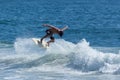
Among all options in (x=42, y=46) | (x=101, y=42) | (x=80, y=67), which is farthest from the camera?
(x=101, y=42)

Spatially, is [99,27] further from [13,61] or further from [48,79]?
[48,79]

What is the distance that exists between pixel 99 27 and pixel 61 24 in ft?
19.9

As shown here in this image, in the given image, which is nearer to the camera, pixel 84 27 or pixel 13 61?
pixel 13 61

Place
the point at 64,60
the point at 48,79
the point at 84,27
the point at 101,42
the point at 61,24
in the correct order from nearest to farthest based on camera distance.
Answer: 1. the point at 48,79
2. the point at 64,60
3. the point at 101,42
4. the point at 84,27
5. the point at 61,24

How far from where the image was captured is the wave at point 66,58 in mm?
23016

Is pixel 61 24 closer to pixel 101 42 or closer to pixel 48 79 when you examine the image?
pixel 101 42

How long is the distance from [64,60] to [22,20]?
29.9 metres

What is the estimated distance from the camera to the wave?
23016 millimetres

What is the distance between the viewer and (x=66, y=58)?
83.0 ft

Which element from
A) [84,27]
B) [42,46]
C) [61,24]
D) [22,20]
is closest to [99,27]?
[84,27]

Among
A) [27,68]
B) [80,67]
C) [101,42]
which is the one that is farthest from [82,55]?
[101,42]

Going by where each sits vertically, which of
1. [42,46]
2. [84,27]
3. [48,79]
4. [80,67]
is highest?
[84,27]

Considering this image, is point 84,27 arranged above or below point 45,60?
above

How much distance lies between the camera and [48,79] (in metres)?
21.1
